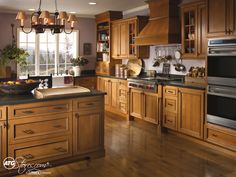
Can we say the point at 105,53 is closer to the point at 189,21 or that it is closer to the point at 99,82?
the point at 99,82

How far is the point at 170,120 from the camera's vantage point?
5113 millimetres

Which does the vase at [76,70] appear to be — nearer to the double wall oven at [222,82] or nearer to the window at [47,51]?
the window at [47,51]

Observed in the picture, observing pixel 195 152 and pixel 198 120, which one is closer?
pixel 195 152

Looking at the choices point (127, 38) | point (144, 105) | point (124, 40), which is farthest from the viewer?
point (124, 40)

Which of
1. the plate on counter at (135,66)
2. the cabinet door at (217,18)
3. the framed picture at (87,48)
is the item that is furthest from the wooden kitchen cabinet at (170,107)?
the framed picture at (87,48)

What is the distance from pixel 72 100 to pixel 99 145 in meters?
0.74

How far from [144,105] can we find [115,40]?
2.14 metres

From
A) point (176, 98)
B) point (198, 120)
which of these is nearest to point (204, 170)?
point (198, 120)

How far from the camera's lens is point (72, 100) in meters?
3.55

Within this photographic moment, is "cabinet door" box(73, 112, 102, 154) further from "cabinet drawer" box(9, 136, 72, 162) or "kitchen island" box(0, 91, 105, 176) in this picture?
"cabinet drawer" box(9, 136, 72, 162)

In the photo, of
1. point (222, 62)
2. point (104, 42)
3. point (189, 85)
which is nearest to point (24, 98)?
point (189, 85)

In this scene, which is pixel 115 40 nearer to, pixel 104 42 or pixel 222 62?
pixel 104 42

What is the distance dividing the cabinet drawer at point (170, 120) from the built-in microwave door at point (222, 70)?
1.04 meters

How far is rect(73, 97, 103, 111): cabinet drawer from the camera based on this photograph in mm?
3582
